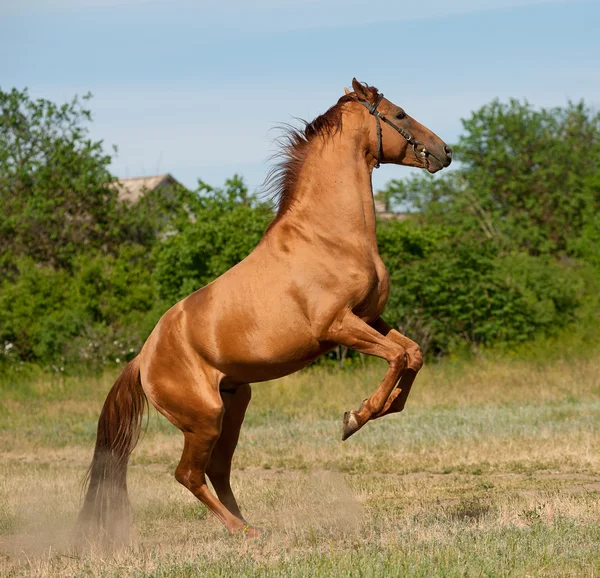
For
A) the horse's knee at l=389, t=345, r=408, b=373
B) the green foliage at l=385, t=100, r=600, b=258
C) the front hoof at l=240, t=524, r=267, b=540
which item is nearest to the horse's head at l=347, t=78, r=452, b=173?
the horse's knee at l=389, t=345, r=408, b=373

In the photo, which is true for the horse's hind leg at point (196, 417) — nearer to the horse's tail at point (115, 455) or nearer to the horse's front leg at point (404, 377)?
the horse's tail at point (115, 455)

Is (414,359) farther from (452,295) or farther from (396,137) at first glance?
(452,295)

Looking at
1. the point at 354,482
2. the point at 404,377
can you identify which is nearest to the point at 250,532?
the point at 404,377

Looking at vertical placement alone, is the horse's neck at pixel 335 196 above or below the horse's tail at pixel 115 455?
above

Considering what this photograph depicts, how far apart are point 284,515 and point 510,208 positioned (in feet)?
94.7

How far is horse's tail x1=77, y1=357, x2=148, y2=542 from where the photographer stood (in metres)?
7.47

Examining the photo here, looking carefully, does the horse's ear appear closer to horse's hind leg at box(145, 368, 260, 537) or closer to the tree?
horse's hind leg at box(145, 368, 260, 537)

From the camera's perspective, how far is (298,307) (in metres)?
6.62

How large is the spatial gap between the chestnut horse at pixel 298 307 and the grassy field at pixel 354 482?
780 mm

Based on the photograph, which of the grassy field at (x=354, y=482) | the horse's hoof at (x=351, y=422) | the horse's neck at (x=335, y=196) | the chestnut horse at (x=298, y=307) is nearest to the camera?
the grassy field at (x=354, y=482)

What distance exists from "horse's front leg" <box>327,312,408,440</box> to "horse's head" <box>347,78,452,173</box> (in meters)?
1.33

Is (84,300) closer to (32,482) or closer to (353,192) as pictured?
(32,482)

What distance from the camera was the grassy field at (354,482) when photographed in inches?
236

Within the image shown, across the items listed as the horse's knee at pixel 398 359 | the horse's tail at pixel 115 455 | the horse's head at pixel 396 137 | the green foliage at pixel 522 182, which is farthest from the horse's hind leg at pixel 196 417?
the green foliage at pixel 522 182
